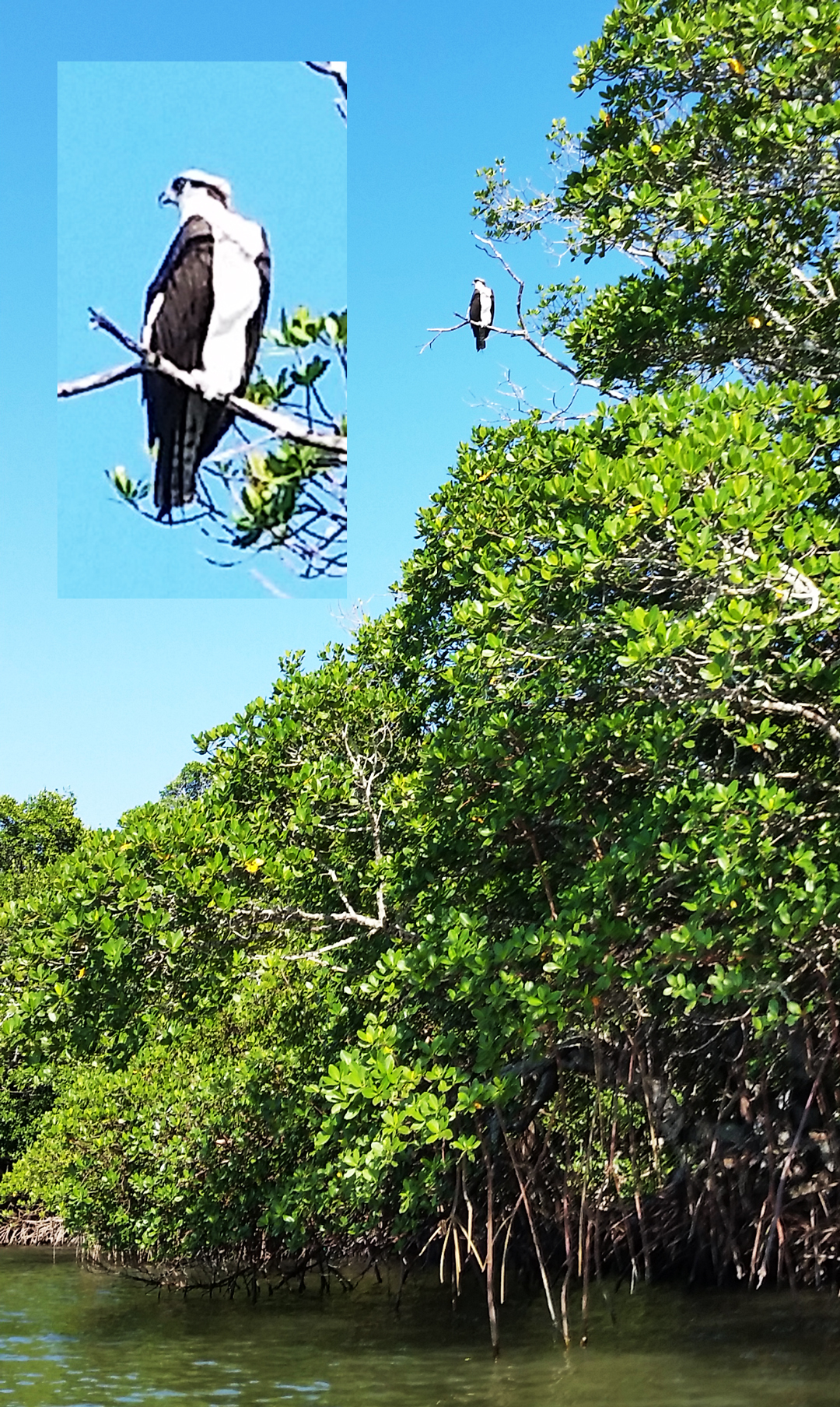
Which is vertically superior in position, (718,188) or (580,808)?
(718,188)

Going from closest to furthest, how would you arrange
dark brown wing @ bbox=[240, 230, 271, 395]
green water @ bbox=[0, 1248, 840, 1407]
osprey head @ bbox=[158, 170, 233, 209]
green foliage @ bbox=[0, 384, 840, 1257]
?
dark brown wing @ bbox=[240, 230, 271, 395], osprey head @ bbox=[158, 170, 233, 209], green foliage @ bbox=[0, 384, 840, 1257], green water @ bbox=[0, 1248, 840, 1407]

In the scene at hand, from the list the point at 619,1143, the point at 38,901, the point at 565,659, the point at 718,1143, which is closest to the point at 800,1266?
the point at 718,1143

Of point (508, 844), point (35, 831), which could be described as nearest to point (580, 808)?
point (508, 844)

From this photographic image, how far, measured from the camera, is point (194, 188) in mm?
4754

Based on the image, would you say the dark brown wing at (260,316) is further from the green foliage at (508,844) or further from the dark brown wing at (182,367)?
the green foliage at (508,844)

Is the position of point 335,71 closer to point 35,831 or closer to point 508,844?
point 508,844

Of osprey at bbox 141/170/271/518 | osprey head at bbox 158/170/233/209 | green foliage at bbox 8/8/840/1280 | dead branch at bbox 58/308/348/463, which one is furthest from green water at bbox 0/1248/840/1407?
osprey head at bbox 158/170/233/209

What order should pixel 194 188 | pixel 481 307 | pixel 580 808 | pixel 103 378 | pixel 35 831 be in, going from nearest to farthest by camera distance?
pixel 103 378
pixel 194 188
pixel 580 808
pixel 481 307
pixel 35 831

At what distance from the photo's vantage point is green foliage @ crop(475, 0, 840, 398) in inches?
306

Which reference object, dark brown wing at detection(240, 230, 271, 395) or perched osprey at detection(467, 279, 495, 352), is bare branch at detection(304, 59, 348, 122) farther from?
perched osprey at detection(467, 279, 495, 352)

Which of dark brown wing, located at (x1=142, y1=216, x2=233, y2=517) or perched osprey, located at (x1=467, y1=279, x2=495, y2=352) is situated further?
perched osprey, located at (x1=467, y1=279, x2=495, y2=352)

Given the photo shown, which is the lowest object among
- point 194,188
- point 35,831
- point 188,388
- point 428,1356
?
point 428,1356

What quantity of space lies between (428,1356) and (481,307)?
23.6 feet

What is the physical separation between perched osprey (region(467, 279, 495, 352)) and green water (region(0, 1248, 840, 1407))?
7.04m
